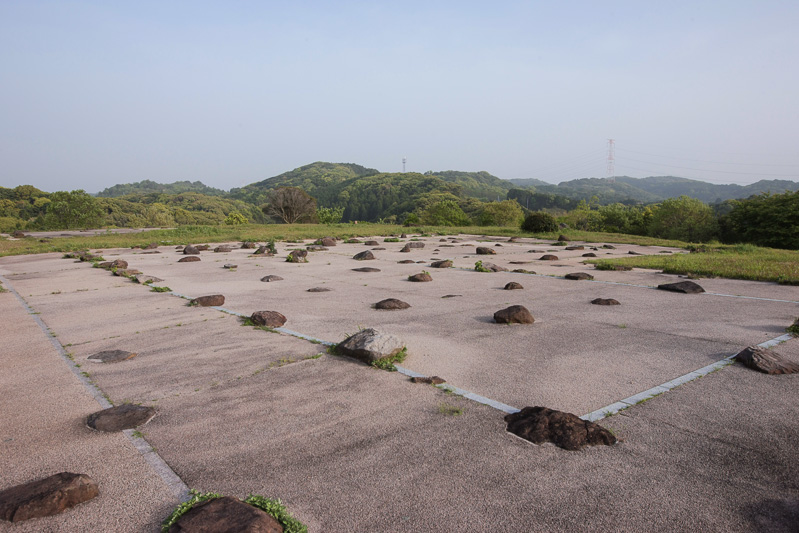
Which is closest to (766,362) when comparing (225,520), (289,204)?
(225,520)

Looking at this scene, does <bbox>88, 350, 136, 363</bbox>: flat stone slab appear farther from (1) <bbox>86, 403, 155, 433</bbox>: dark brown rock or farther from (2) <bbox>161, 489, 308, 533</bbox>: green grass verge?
(2) <bbox>161, 489, 308, 533</bbox>: green grass verge

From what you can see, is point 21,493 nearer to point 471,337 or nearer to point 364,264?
point 471,337

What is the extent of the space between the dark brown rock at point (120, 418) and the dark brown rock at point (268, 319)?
2.84 m

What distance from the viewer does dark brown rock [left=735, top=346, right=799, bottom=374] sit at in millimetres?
4566

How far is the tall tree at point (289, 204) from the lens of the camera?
50438mm

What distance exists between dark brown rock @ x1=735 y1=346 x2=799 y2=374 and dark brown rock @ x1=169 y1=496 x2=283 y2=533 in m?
4.87

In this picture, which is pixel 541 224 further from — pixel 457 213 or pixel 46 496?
pixel 457 213

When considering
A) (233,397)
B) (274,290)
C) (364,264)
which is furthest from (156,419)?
(364,264)

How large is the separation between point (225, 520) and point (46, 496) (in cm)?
116

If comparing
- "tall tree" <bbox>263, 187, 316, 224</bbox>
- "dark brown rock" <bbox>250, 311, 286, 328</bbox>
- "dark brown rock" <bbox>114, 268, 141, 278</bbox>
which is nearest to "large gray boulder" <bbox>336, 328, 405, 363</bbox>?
"dark brown rock" <bbox>250, 311, 286, 328</bbox>

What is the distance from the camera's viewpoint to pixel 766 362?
4633mm

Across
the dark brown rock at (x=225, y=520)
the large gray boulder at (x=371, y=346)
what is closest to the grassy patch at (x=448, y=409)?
the large gray boulder at (x=371, y=346)

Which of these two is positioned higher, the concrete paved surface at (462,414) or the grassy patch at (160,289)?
the grassy patch at (160,289)

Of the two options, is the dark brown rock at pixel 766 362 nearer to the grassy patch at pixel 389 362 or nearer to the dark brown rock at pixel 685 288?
the grassy patch at pixel 389 362
